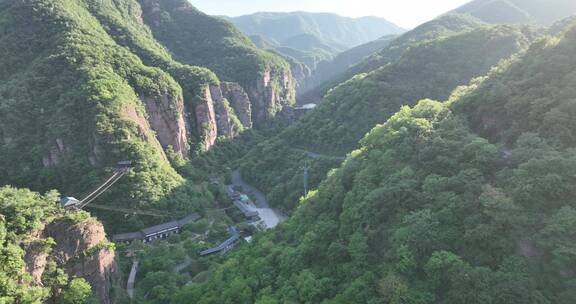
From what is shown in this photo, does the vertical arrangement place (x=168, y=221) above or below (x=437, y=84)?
below

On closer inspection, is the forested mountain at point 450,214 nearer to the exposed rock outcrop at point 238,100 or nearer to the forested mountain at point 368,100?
the forested mountain at point 368,100

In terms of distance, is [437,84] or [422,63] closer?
[437,84]

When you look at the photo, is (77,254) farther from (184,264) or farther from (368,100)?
(368,100)

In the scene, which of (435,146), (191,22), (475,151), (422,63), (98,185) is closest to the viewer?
(475,151)

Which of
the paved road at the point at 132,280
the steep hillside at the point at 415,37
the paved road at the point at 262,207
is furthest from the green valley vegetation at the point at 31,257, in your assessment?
the steep hillside at the point at 415,37

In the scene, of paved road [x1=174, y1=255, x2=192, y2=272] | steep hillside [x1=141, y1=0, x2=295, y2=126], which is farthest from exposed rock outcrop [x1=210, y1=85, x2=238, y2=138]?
paved road [x1=174, y1=255, x2=192, y2=272]

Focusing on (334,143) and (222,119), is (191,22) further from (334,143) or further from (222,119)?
(334,143)

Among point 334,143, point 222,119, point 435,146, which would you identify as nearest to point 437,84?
point 334,143
